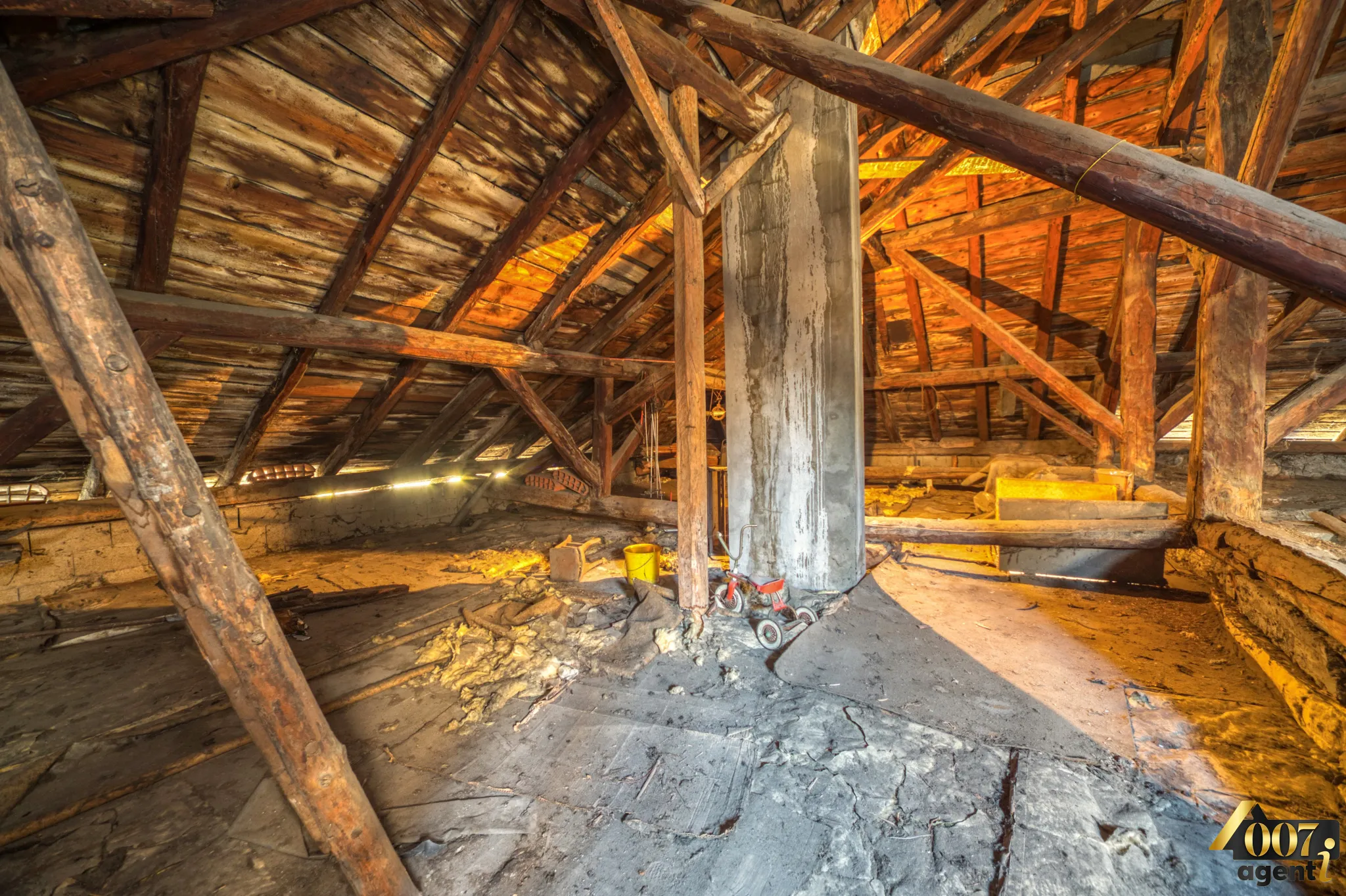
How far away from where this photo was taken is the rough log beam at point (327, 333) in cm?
286

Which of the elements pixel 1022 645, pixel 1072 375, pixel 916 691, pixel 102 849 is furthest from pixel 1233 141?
pixel 102 849

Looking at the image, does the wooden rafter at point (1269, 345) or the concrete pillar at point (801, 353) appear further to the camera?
the wooden rafter at point (1269, 345)

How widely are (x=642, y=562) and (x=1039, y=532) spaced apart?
3.04 metres

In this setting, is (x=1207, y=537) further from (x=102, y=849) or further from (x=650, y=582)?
(x=102, y=849)

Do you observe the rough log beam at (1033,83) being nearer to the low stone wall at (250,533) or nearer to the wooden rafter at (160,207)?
the wooden rafter at (160,207)

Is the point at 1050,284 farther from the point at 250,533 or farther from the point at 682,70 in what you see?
the point at 250,533

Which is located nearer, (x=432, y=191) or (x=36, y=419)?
(x=36, y=419)

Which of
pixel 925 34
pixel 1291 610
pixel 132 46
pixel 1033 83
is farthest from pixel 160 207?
pixel 1033 83

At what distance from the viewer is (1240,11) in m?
2.66

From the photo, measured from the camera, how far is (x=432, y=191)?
3.17 meters

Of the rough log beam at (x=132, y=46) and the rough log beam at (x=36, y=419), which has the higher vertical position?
the rough log beam at (x=132, y=46)

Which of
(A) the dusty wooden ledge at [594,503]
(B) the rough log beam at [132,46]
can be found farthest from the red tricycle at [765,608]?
(B) the rough log beam at [132,46]

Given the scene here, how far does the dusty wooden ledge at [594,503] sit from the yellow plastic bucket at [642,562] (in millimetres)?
1505

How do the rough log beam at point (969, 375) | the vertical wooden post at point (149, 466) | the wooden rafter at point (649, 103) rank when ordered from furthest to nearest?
the rough log beam at point (969, 375)
the wooden rafter at point (649, 103)
the vertical wooden post at point (149, 466)
